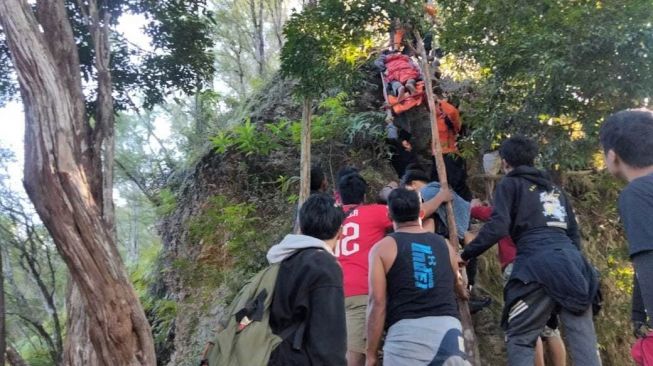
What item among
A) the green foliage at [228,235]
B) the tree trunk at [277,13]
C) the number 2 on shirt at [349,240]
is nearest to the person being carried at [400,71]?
the green foliage at [228,235]

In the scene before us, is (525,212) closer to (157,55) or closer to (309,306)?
(309,306)

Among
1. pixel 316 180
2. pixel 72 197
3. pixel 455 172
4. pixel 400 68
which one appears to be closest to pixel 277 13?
pixel 400 68

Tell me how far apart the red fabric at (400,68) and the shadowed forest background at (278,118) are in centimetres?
39

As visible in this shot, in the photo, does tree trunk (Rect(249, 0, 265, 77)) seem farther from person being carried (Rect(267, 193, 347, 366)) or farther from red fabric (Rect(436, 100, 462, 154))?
person being carried (Rect(267, 193, 347, 366))

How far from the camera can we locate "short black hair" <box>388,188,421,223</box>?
3.68 meters

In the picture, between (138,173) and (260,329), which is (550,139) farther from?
(138,173)

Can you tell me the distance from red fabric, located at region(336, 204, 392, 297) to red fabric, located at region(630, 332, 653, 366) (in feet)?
7.40

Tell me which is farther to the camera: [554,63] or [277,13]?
[277,13]

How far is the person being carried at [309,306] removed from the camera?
99.8 inches

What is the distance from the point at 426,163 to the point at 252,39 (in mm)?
13616

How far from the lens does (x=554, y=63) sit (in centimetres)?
503

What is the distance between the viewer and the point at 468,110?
6.92 m

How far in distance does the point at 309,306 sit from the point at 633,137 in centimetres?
160

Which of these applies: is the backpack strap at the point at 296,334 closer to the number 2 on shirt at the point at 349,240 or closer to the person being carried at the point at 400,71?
the number 2 on shirt at the point at 349,240
